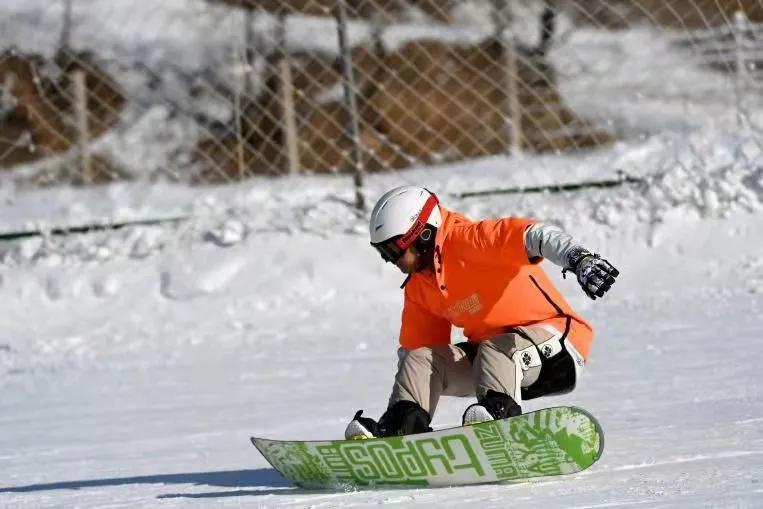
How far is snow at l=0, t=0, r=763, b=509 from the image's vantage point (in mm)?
4949

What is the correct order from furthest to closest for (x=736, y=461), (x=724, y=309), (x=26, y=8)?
1. (x=26, y=8)
2. (x=724, y=309)
3. (x=736, y=461)

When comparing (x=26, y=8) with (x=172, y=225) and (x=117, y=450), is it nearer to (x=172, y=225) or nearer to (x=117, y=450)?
(x=172, y=225)

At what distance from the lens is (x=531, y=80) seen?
1011cm

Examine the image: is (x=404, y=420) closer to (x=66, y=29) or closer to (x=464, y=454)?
(x=464, y=454)

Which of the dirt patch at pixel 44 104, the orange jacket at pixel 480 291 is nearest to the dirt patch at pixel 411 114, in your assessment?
the dirt patch at pixel 44 104

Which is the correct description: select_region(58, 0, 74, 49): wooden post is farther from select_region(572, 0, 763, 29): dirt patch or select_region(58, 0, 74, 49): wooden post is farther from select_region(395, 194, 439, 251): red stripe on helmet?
select_region(395, 194, 439, 251): red stripe on helmet

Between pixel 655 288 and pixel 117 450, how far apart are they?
404cm

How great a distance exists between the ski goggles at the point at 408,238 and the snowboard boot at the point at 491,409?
0.55 meters

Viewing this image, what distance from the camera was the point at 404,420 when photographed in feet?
14.4

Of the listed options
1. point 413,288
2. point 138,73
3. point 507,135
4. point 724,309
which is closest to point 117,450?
point 413,288

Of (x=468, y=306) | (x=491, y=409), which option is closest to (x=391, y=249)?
(x=468, y=306)

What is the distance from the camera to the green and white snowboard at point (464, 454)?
3.98 meters

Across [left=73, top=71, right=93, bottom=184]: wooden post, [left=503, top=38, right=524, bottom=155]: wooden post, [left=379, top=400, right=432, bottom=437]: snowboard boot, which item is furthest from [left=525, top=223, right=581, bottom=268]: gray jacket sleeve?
[left=73, top=71, right=93, bottom=184]: wooden post

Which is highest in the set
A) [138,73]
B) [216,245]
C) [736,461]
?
[138,73]
